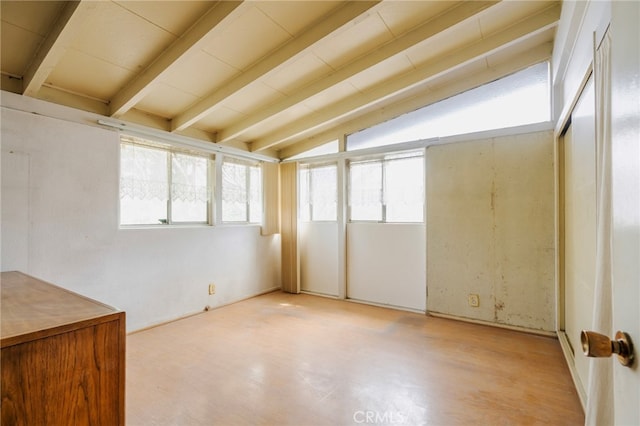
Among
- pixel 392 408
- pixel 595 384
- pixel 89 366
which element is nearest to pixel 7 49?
pixel 89 366

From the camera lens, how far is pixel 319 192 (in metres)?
4.71

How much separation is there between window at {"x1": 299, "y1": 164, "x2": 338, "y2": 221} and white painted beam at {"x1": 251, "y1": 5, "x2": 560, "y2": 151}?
77cm

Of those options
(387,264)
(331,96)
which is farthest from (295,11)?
(387,264)

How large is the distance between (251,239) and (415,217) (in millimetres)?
2401

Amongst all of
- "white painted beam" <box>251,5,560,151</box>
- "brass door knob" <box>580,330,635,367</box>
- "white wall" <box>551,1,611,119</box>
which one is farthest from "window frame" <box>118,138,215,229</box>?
"white wall" <box>551,1,611,119</box>

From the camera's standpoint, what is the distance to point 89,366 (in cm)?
96

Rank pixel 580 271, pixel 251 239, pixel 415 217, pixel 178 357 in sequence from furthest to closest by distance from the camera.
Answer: pixel 251 239 → pixel 415 217 → pixel 178 357 → pixel 580 271

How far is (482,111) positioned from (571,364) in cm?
263

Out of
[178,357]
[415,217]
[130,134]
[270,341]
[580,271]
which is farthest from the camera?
[415,217]

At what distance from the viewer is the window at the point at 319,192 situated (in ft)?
15.0

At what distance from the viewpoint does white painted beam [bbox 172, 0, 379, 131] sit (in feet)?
7.13

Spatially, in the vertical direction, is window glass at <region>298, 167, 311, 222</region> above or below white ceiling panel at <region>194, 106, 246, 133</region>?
below

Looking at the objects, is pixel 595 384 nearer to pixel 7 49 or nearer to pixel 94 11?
pixel 94 11

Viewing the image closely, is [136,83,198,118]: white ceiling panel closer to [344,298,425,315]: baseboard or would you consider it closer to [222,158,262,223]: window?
[222,158,262,223]: window
